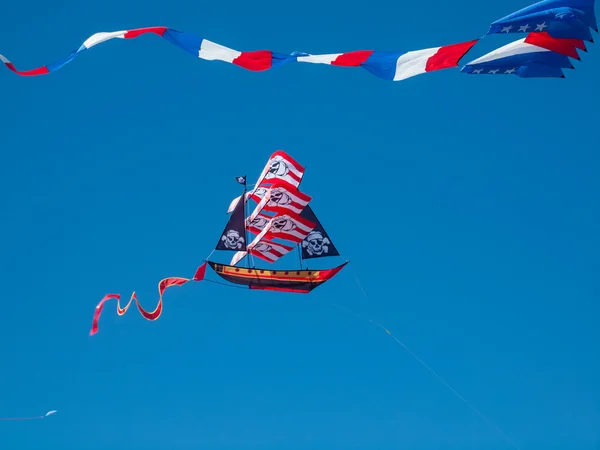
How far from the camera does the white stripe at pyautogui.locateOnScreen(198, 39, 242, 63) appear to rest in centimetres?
3497

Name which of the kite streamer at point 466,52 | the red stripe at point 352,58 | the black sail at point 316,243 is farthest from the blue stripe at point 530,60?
the black sail at point 316,243

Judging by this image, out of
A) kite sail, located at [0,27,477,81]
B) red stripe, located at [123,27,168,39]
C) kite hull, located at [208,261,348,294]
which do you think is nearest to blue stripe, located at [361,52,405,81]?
kite sail, located at [0,27,477,81]

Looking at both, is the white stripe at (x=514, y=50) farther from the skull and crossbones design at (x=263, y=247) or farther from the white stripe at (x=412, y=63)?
the skull and crossbones design at (x=263, y=247)

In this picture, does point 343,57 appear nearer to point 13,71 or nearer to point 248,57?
point 248,57

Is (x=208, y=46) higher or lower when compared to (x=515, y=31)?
higher

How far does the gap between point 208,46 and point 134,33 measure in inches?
99.1

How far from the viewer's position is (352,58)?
111 feet

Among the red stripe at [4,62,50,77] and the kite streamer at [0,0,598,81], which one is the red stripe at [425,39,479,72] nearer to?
the kite streamer at [0,0,598,81]

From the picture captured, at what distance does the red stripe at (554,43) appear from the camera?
108 feet

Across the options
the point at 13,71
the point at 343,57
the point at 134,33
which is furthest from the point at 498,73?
the point at 13,71

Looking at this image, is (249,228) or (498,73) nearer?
(498,73)

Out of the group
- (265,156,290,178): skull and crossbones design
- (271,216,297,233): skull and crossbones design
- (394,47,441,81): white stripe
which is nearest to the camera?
(394,47,441,81): white stripe

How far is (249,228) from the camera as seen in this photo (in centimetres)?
4650

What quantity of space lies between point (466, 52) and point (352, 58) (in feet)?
14.1
